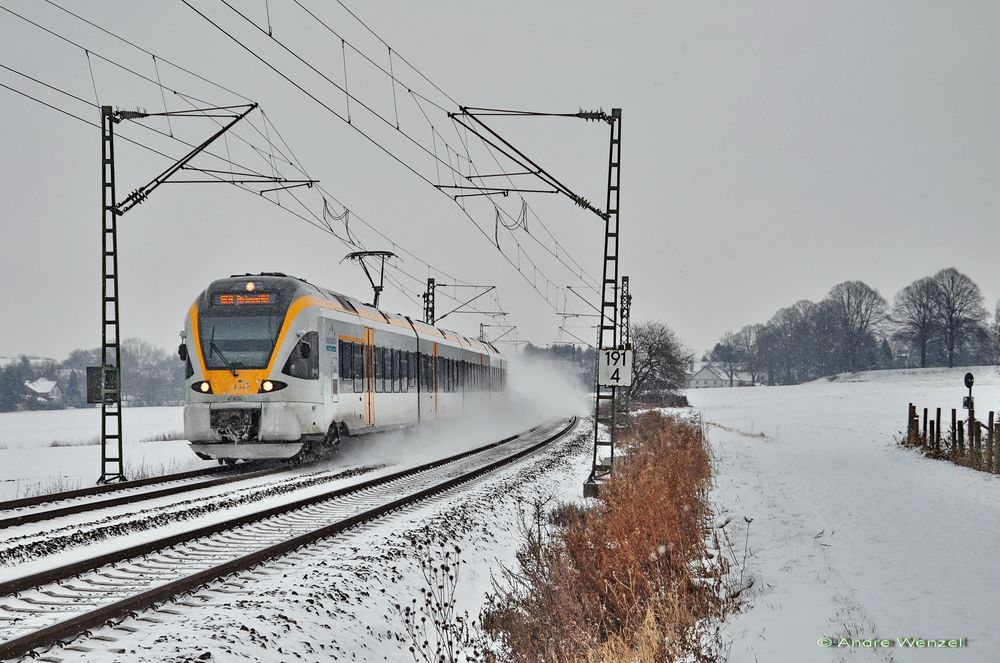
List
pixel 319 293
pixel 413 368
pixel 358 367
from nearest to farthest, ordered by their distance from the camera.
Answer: pixel 319 293
pixel 358 367
pixel 413 368

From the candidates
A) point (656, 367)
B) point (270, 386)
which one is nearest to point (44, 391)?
point (656, 367)

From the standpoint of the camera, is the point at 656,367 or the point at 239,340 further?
the point at 656,367

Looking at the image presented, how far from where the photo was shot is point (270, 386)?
1644cm

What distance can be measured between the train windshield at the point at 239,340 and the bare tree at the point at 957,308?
10140cm

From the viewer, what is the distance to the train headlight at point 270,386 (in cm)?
1644

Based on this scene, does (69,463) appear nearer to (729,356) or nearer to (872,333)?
(872,333)

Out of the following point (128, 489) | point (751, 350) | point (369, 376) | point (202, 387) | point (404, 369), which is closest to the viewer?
point (128, 489)

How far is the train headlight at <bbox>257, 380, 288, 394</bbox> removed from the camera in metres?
16.4

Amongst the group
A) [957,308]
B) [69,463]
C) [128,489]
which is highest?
[957,308]

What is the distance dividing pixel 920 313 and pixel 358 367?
3942 inches

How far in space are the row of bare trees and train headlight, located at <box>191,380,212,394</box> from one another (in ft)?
249

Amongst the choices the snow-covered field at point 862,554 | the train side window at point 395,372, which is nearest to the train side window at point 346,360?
the train side window at point 395,372

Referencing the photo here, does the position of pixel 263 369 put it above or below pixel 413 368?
above

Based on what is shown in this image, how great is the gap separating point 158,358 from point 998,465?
534 ft
